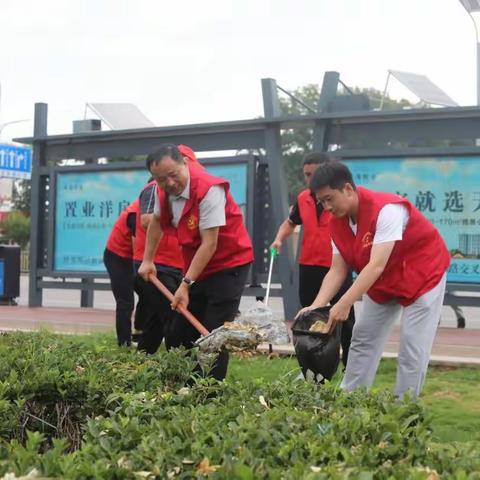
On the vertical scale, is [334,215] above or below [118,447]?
above

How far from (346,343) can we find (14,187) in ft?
193

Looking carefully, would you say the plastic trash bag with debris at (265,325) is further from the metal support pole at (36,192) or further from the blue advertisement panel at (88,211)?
the metal support pole at (36,192)

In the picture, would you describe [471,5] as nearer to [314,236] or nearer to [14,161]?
[314,236]

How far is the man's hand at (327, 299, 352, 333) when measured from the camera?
4.85m

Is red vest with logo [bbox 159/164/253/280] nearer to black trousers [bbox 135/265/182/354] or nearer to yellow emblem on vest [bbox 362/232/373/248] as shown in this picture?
yellow emblem on vest [bbox 362/232/373/248]

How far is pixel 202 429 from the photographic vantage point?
9.86 ft

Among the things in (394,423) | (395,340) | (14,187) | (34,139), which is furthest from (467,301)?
(14,187)

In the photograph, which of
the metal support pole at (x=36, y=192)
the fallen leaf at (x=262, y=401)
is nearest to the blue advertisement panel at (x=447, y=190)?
the metal support pole at (x=36, y=192)

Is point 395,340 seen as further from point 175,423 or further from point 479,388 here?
point 175,423

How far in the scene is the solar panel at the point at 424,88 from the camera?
678 inches

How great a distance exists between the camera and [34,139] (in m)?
15.2

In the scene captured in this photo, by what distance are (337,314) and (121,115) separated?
13.0 metres

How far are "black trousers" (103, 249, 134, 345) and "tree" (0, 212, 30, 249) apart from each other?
141ft

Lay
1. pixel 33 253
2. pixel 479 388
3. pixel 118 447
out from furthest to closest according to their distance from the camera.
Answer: pixel 33 253
pixel 479 388
pixel 118 447
